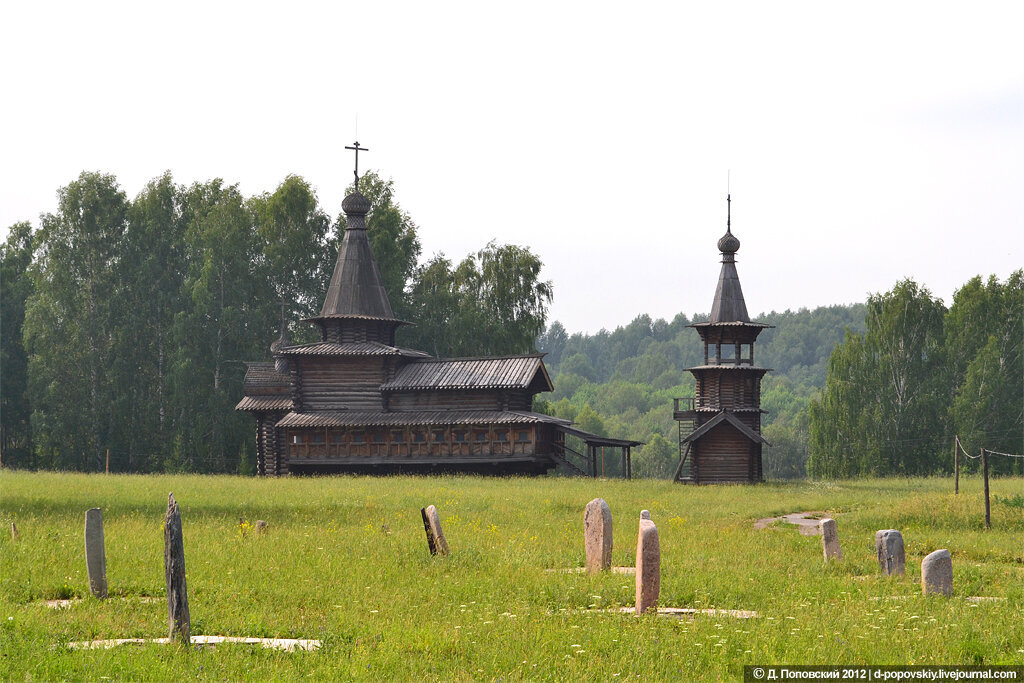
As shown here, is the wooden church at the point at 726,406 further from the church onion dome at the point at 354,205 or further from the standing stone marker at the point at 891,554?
the standing stone marker at the point at 891,554

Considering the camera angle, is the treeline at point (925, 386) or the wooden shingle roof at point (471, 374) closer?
the wooden shingle roof at point (471, 374)

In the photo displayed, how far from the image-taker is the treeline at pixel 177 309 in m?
52.1

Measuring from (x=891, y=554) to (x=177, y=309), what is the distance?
152 ft

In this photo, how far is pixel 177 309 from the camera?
54.6 m

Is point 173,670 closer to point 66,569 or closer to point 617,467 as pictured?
point 66,569

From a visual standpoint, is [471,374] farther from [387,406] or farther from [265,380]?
[265,380]

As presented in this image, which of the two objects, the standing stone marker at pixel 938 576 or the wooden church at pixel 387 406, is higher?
the wooden church at pixel 387 406

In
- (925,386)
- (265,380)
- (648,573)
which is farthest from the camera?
(925,386)

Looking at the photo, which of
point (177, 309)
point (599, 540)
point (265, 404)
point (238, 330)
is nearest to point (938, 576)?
point (599, 540)

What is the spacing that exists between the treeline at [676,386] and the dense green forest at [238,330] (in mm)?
48589

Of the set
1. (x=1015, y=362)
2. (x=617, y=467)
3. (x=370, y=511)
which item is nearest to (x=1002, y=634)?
(x=370, y=511)

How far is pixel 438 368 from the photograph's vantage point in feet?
146

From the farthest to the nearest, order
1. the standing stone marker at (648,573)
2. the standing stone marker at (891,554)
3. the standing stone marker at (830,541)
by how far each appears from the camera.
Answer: the standing stone marker at (830,541) < the standing stone marker at (891,554) < the standing stone marker at (648,573)

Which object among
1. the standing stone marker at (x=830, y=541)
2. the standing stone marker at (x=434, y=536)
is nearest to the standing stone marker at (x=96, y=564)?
the standing stone marker at (x=434, y=536)
